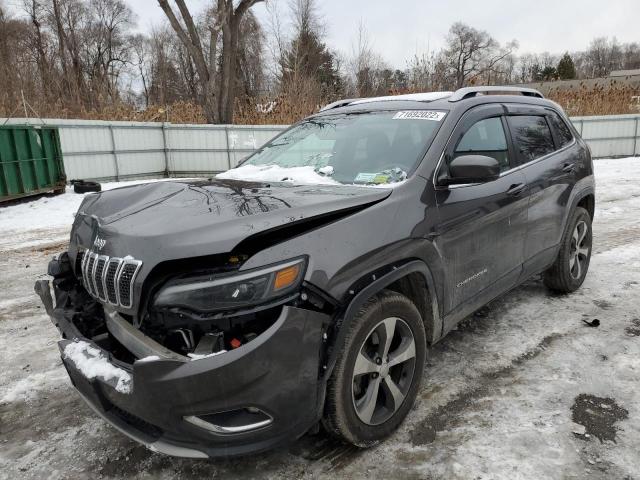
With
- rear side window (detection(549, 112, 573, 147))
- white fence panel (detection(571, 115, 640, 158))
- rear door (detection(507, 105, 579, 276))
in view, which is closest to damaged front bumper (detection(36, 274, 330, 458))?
rear door (detection(507, 105, 579, 276))

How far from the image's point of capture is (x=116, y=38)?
53531 millimetres

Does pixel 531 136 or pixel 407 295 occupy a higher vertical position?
pixel 531 136

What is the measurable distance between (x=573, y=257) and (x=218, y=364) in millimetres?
3945

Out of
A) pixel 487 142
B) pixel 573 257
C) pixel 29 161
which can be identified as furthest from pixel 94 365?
pixel 29 161

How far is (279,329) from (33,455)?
1.65m

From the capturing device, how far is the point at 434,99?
336 centimetres

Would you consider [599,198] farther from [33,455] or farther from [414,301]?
[33,455]

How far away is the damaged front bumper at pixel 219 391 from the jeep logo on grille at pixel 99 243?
0.42 metres

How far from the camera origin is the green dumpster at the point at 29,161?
10828 millimetres

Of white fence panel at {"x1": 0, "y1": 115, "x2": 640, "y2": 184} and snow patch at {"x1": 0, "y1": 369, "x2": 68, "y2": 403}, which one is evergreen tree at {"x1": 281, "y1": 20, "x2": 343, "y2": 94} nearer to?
white fence panel at {"x1": 0, "y1": 115, "x2": 640, "y2": 184}

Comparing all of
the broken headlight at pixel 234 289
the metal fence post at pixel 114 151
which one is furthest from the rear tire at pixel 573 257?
the metal fence post at pixel 114 151

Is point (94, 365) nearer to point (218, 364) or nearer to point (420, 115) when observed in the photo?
point (218, 364)

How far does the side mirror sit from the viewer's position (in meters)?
2.70

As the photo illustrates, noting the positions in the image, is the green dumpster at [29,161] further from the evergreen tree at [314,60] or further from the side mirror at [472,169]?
the evergreen tree at [314,60]
